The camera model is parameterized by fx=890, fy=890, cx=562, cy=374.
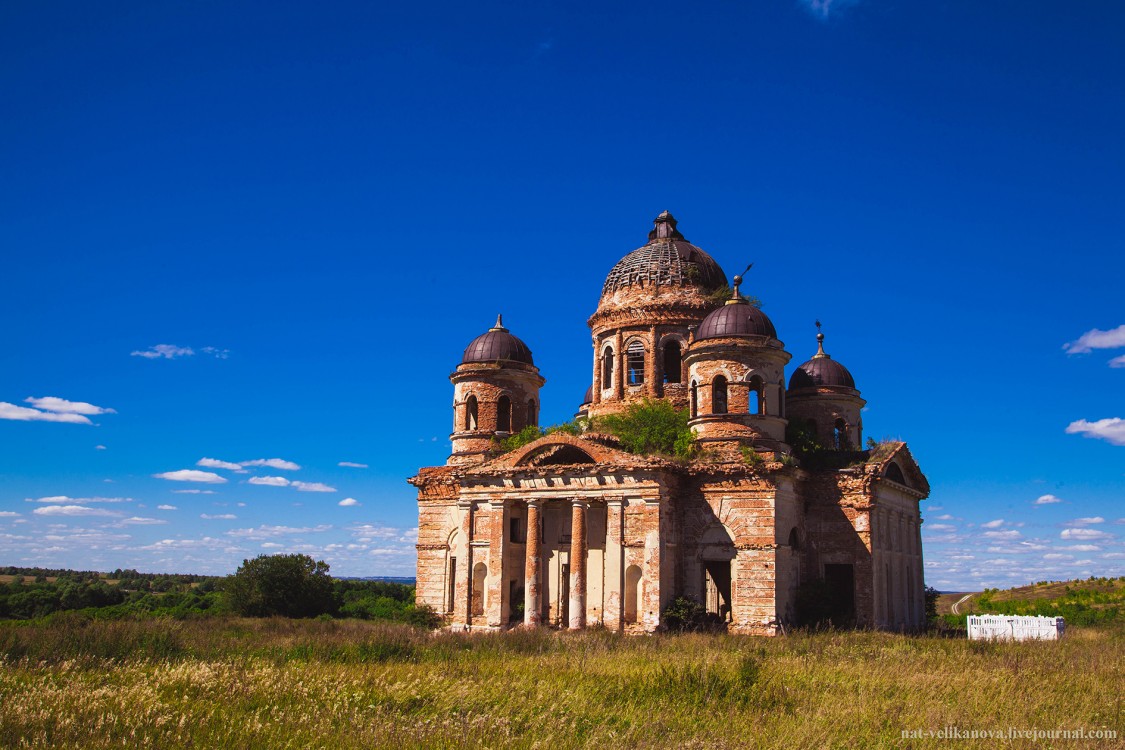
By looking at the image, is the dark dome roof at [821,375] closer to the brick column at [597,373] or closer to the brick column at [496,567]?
the brick column at [597,373]

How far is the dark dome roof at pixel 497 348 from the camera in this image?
2950cm

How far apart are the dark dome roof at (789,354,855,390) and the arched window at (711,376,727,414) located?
5.19 m

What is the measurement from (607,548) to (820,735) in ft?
50.4

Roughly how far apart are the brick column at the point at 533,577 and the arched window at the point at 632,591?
2.57 m

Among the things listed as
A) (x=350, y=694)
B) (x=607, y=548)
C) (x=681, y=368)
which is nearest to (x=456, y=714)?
(x=350, y=694)

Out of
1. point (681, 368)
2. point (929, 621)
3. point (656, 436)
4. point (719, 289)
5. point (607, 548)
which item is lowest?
point (929, 621)

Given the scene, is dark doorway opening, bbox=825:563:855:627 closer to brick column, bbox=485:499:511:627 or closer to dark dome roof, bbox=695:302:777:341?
dark dome roof, bbox=695:302:777:341

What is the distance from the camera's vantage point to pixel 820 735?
29.9ft

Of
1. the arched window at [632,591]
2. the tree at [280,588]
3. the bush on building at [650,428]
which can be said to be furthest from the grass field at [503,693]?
the tree at [280,588]

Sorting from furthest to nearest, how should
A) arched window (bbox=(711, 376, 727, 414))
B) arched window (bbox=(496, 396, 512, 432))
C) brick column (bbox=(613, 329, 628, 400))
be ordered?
1. brick column (bbox=(613, 329, 628, 400))
2. arched window (bbox=(496, 396, 512, 432))
3. arched window (bbox=(711, 376, 727, 414))

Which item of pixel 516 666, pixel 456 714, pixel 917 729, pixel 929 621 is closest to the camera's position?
pixel 456 714

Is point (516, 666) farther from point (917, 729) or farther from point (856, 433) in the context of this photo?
point (856, 433)

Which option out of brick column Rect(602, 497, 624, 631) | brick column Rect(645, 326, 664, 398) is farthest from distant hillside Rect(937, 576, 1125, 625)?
brick column Rect(602, 497, 624, 631)

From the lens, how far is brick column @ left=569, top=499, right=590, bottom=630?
24.0m
